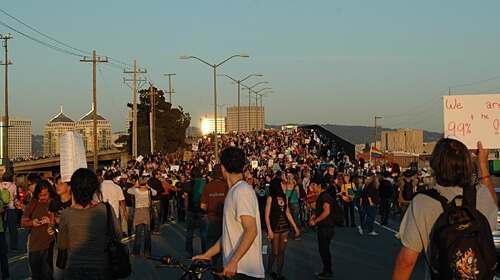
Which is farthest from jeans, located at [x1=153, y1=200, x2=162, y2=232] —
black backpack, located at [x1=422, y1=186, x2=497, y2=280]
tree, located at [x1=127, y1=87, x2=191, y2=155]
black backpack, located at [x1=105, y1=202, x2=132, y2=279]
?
tree, located at [x1=127, y1=87, x2=191, y2=155]

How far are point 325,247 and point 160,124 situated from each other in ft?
259

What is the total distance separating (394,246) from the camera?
677 inches

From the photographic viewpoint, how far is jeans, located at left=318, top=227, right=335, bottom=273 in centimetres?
1249

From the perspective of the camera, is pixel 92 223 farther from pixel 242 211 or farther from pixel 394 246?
pixel 394 246

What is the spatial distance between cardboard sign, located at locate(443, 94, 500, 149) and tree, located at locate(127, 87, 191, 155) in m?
75.3

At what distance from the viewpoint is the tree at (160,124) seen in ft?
283

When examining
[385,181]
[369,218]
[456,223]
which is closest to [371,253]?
[369,218]

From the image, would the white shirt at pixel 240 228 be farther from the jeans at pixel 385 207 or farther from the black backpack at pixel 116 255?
the jeans at pixel 385 207

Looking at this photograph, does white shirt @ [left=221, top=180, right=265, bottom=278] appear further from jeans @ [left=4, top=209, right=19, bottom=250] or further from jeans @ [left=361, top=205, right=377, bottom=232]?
jeans @ [left=361, top=205, right=377, bottom=232]

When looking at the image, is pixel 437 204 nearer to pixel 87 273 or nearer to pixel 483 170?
pixel 483 170

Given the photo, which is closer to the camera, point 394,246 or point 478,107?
point 478,107

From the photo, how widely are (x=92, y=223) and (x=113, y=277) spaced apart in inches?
20.1

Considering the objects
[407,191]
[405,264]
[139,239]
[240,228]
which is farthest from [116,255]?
[407,191]

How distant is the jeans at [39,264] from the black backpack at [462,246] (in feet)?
20.8
